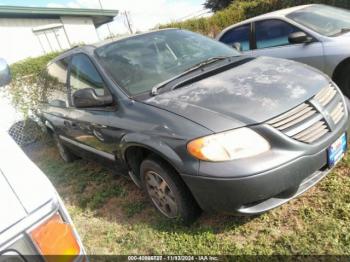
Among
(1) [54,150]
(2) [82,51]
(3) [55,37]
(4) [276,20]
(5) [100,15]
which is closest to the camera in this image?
(2) [82,51]

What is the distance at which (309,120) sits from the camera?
239 centimetres

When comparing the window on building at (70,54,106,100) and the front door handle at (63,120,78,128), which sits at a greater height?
the window on building at (70,54,106,100)

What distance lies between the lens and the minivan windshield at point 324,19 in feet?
15.6

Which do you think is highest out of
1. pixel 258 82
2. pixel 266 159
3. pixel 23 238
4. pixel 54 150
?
pixel 23 238

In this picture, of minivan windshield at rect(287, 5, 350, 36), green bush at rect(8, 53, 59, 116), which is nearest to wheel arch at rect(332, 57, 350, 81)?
minivan windshield at rect(287, 5, 350, 36)

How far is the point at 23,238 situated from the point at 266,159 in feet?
5.12

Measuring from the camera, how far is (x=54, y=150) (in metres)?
6.57

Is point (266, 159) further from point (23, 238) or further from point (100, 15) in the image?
point (100, 15)

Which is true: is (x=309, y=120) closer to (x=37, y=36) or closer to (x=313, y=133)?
(x=313, y=133)

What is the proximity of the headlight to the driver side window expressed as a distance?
1.36 metres

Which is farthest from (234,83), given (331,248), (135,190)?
(135,190)

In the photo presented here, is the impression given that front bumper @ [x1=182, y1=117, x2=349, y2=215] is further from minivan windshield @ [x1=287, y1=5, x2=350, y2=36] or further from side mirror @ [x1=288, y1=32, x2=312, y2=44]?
minivan windshield @ [x1=287, y1=5, x2=350, y2=36]

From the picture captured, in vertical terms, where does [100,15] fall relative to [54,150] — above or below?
above

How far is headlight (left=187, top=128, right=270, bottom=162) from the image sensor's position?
2250 mm
